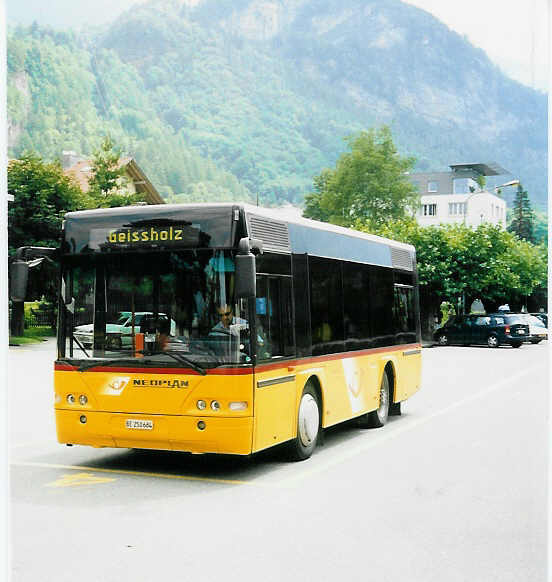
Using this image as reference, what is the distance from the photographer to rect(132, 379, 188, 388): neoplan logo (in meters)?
7.85

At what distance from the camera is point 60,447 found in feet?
32.6

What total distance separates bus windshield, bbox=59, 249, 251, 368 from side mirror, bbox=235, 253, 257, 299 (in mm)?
436

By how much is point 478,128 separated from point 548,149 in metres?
5.07

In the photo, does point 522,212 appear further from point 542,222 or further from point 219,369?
point 542,222

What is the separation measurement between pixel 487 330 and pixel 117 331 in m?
30.7

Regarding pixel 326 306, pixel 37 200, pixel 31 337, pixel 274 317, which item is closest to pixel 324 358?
pixel 326 306

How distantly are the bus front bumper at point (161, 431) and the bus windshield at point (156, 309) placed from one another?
1.63 feet

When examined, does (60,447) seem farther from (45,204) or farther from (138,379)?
(45,204)

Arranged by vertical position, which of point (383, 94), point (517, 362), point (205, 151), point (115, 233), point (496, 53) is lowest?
point (517, 362)

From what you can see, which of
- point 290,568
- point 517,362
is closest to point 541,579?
point 290,568

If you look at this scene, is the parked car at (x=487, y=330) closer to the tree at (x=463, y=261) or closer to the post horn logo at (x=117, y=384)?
the tree at (x=463, y=261)

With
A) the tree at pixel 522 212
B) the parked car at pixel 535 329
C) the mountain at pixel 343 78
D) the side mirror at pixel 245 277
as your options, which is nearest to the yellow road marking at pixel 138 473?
the side mirror at pixel 245 277

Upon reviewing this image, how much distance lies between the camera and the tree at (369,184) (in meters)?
64.8

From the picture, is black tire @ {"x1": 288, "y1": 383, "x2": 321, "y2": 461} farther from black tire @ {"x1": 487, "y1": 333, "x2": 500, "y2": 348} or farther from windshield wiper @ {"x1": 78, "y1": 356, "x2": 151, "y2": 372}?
black tire @ {"x1": 487, "y1": 333, "x2": 500, "y2": 348}
